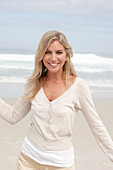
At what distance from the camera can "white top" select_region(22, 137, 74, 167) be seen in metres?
2.32

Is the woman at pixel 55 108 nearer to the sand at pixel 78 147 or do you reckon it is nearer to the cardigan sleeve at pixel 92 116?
the cardigan sleeve at pixel 92 116

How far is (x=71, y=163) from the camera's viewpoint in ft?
7.91

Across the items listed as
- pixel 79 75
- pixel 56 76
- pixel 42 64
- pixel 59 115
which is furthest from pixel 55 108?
pixel 79 75

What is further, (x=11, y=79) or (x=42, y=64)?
(x=11, y=79)

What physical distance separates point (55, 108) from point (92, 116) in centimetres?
28

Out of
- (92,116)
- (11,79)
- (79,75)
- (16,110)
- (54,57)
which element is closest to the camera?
(54,57)

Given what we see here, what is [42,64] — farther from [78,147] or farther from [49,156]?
[78,147]

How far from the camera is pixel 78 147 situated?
497 centimetres

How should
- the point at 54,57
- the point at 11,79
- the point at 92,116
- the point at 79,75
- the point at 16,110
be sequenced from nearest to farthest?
1. the point at 54,57
2. the point at 92,116
3. the point at 16,110
4. the point at 11,79
5. the point at 79,75

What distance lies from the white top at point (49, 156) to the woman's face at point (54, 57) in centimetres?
57

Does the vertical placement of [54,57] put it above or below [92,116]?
above

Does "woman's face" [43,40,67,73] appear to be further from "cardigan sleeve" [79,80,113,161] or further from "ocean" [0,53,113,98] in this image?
"ocean" [0,53,113,98]

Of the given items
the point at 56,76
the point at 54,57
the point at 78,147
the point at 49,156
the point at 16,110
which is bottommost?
the point at 78,147

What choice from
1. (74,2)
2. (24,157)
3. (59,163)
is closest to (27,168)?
(24,157)
